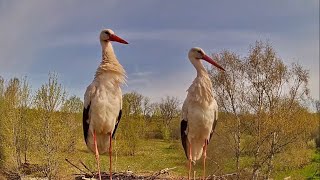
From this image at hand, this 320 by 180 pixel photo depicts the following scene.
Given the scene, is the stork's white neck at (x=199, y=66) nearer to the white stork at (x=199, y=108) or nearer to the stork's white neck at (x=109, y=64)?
the white stork at (x=199, y=108)

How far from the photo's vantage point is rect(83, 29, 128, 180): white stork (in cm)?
429

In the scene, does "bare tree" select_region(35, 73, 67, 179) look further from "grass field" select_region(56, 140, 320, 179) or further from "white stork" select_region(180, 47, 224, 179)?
A: "white stork" select_region(180, 47, 224, 179)

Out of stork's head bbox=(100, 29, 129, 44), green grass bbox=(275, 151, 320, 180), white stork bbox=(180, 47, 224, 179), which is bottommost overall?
green grass bbox=(275, 151, 320, 180)

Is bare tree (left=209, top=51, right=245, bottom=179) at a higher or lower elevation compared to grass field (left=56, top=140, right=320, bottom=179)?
higher

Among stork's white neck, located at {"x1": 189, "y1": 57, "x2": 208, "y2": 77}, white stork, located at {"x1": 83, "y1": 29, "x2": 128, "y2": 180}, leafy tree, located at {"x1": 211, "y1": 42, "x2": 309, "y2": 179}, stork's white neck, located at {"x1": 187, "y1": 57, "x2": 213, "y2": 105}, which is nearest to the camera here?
white stork, located at {"x1": 83, "y1": 29, "x2": 128, "y2": 180}

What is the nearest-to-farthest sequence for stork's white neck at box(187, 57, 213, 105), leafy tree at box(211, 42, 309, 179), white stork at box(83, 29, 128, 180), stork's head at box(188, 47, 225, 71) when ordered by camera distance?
white stork at box(83, 29, 128, 180)
stork's white neck at box(187, 57, 213, 105)
stork's head at box(188, 47, 225, 71)
leafy tree at box(211, 42, 309, 179)

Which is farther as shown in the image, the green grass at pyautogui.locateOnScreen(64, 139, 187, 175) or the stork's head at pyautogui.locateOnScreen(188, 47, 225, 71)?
the green grass at pyautogui.locateOnScreen(64, 139, 187, 175)

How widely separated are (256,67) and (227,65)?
992 millimetres

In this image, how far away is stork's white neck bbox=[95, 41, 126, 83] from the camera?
433 centimetres

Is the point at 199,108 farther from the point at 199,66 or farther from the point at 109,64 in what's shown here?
the point at 109,64

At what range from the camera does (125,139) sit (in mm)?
21266

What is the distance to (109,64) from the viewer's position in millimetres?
4387

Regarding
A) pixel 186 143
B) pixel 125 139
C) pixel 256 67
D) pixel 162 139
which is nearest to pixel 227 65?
pixel 256 67

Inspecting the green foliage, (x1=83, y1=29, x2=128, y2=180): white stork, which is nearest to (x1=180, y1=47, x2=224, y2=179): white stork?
(x1=83, y1=29, x2=128, y2=180): white stork
